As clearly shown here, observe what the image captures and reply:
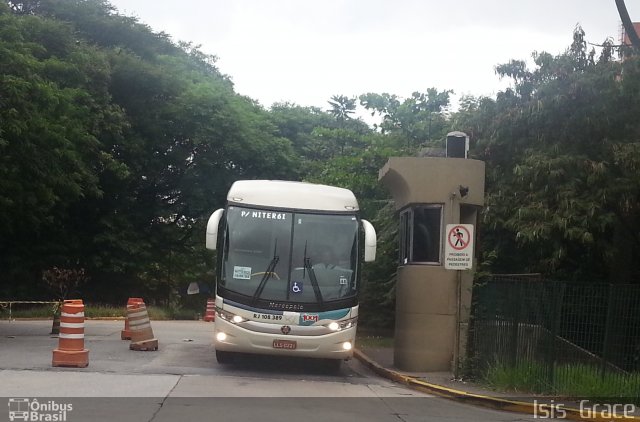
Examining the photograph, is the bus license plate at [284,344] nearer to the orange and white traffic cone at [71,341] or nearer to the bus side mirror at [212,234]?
the bus side mirror at [212,234]

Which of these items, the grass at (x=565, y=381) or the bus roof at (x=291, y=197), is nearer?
the grass at (x=565, y=381)

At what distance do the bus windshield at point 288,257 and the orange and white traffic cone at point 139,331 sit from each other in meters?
4.29

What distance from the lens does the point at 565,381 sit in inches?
511

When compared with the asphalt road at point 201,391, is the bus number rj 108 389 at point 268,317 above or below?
above

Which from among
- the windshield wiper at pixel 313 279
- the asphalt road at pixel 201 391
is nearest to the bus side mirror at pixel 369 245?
the windshield wiper at pixel 313 279

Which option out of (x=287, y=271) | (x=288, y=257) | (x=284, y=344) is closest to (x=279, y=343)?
(x=284, y=344)

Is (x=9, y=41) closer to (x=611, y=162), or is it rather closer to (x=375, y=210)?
(x=375, y=210)

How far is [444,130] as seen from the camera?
85.9ft

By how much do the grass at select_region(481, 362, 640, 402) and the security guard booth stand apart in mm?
1781

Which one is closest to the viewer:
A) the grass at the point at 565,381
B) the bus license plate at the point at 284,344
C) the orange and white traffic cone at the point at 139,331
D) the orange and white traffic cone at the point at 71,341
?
the grass at the point at 565,381

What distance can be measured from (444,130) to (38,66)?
13.0m

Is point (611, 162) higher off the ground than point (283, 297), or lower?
higher

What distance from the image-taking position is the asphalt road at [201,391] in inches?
392

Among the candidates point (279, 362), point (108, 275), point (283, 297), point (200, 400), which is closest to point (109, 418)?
point (200, 400)
